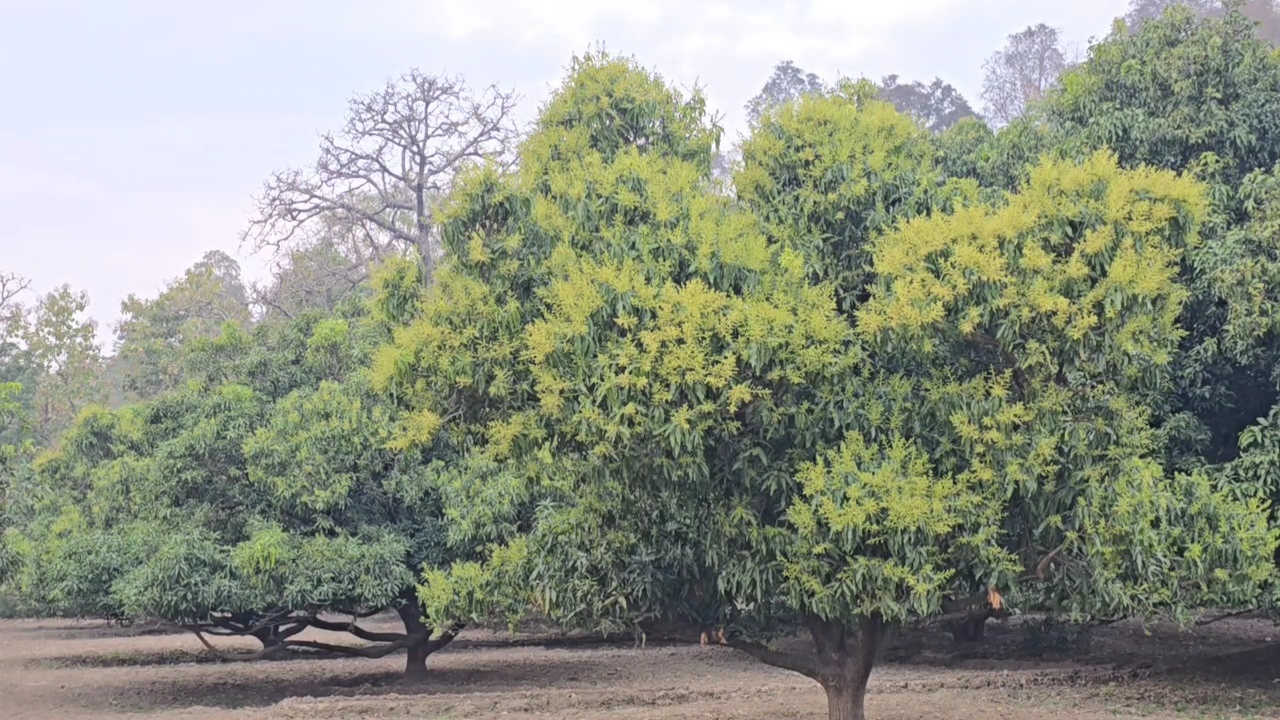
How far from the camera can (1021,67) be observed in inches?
2279

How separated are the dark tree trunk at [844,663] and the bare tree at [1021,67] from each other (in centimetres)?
4968

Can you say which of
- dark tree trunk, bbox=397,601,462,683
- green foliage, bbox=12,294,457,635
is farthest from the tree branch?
dark tree trunk, bbox=397,601,462,683

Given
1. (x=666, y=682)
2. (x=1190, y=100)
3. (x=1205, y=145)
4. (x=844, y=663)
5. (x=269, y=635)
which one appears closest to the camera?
(x=844, y=663)

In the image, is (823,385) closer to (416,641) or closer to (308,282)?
(416,641)

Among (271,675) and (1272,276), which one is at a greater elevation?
(1272,276)

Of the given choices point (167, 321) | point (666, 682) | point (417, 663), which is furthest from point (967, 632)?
point (167, 321)

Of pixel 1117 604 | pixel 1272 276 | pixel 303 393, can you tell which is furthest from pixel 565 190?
pixel 303 393

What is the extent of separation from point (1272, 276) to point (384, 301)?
7670 mm


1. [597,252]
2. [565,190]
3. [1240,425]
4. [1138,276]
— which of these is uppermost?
[565,190]

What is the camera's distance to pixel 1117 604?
359 inches

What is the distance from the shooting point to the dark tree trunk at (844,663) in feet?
36.9

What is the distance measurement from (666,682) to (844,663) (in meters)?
8.68

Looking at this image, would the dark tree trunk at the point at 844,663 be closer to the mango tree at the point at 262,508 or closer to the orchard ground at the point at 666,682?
the orchard ground at the point at 666,682

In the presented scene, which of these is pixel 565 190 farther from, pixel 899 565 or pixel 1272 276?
pixel 1272 276
